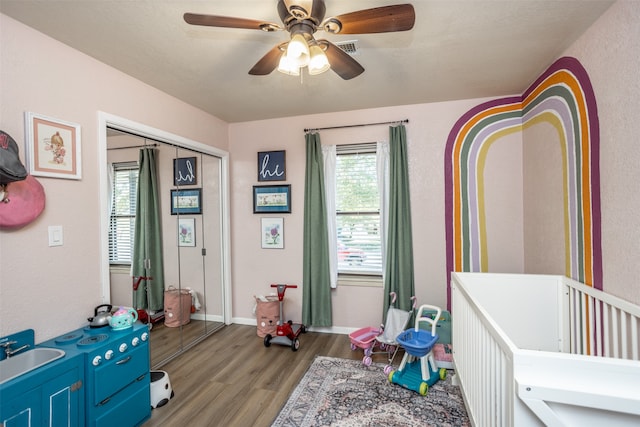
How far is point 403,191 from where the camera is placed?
317 cm

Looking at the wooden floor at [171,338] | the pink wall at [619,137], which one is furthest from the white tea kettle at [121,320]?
the pink wall at [619,137]

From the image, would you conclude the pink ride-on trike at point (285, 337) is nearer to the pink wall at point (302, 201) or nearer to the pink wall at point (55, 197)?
the pink wall at point (302, 201)

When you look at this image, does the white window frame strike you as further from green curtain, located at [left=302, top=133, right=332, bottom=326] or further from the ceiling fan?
the ceiling fan

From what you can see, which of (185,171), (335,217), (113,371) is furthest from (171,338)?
(335,217)

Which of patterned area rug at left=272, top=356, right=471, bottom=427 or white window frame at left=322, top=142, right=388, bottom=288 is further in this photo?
white window frame at left=322, top=142, right=388, bottom=288

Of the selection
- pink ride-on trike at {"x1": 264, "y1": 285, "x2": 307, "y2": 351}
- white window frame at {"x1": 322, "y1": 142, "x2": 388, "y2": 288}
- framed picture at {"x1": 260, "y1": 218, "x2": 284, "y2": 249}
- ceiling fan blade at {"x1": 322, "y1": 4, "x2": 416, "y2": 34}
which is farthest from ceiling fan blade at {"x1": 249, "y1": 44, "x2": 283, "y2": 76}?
pink ride-on trike at {"x1": 264, "y1": 285, "x2": 307, "y2": 351}

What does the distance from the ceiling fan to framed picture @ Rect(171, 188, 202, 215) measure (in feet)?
6.26

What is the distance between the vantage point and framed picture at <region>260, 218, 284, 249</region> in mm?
3619

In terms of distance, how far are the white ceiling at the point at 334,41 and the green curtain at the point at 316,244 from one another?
67 centimetres

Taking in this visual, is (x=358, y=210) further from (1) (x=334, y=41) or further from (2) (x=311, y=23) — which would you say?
(2) (x=311, y=23)

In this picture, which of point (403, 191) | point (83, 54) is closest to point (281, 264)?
point (403, 191)

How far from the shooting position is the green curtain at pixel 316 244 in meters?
3.40

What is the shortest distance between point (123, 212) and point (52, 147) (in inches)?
26.7

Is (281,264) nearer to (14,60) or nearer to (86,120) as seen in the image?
(86,120)
